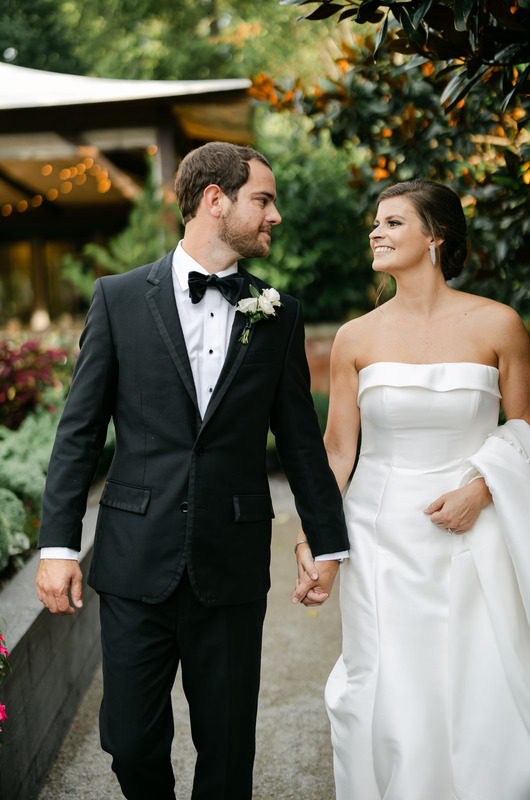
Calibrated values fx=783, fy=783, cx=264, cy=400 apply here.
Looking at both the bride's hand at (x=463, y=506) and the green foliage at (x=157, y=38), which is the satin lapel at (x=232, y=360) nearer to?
the bride's hand at (x=463, y=506)

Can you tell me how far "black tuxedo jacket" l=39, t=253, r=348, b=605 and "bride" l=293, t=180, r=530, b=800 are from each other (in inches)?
15.6

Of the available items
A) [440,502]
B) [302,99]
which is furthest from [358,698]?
[302,99]

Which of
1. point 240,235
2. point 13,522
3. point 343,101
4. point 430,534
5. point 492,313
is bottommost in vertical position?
point 13,522

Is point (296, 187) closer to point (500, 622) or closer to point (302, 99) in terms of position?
point (302, 99)

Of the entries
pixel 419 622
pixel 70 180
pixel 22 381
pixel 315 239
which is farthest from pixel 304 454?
pixel 70 180

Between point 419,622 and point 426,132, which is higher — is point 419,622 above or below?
below

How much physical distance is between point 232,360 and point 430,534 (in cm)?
87

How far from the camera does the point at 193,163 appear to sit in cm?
231

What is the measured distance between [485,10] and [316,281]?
27.0 ft

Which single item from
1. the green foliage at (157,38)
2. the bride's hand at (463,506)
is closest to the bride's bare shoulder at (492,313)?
the bride's hand at (463,506)

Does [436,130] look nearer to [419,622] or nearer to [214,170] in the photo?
[214,170]

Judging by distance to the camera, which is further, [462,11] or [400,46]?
[400,46]

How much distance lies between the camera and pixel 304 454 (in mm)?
2391

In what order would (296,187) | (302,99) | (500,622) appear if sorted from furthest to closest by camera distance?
(296,187) → (302,99) → (500,622)
